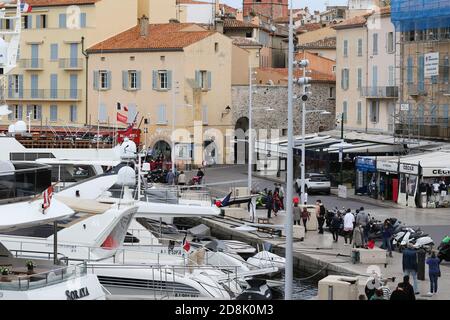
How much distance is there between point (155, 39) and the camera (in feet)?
216

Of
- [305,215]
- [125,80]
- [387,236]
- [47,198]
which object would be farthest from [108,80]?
[47,198]

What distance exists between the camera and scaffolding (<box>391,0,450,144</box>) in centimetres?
5016

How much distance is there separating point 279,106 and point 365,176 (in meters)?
21.5

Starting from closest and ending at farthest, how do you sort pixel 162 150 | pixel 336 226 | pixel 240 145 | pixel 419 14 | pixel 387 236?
pixel 387 236
pixel 336 226
pixel 419 14
pixel 162 150
pixel 240 145

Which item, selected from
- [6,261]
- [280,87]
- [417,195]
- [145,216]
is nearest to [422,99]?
[417,195]

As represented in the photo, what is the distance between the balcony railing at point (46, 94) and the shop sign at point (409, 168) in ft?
91.9

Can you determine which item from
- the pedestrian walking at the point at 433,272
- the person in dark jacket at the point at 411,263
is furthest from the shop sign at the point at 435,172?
the pedestrian walking at the point at 433,272

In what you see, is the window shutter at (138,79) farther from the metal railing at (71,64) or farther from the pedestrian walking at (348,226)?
the pedestrian walking at (348,226)

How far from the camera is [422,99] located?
51.9 m

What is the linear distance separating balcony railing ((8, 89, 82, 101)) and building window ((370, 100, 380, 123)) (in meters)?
16.5

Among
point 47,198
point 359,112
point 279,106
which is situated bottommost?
point 47,198

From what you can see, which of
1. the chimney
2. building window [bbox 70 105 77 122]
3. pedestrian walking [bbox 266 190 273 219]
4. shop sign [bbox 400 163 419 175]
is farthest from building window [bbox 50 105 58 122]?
pedestrian walking [bbox 266 190 273 219]

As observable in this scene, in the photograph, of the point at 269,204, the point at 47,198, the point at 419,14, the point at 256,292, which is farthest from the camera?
the point at 419,14

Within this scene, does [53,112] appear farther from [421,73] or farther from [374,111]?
[421,73]
